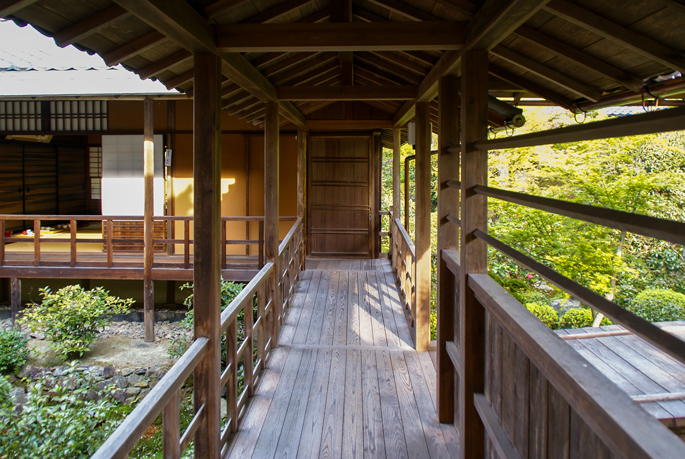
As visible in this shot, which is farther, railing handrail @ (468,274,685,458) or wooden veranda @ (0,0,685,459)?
wooden veranda @ (0,0,685,459)

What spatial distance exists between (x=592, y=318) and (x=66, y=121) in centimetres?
924

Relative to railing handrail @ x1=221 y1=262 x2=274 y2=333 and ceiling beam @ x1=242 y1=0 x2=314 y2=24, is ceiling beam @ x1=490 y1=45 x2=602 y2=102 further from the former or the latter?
railing handrail @ x1=221 y1=262 x2=274 y2=333

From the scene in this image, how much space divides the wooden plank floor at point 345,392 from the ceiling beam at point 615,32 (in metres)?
2.28

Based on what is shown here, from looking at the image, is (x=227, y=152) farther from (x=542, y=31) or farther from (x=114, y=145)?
(x=542, y=31)

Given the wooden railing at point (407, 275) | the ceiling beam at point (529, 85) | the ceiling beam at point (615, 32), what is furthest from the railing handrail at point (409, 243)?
the ceiling beam at point (615, 32)

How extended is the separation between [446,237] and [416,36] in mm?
1350

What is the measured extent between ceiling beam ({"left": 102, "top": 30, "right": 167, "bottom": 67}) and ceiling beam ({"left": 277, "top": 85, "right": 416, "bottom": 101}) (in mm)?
2147

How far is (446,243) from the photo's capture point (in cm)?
335

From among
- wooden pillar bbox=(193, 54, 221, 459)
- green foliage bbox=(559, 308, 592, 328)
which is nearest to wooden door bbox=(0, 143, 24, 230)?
wooden pillar bbox=(193, 54, 221, 459)

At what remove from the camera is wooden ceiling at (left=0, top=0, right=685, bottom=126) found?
6.41 ft

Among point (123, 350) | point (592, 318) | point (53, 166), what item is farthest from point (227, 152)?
point (592, 318)

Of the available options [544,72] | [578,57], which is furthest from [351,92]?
[578,57]

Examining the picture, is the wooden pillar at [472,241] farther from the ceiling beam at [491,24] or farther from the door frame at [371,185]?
the door frame at [371,185]

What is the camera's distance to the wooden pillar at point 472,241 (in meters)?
2.52
